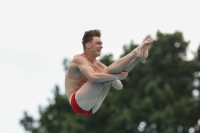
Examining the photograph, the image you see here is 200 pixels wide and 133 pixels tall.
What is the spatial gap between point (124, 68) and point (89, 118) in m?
22.2

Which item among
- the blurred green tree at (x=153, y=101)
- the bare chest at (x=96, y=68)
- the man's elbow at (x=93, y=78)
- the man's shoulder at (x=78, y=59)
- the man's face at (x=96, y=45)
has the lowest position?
the blurred green tree at (x=153, y=101)

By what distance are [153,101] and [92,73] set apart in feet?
71.0

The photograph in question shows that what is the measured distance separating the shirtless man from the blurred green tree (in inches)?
777

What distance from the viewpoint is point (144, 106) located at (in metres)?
33.6

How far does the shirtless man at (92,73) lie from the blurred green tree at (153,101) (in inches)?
777

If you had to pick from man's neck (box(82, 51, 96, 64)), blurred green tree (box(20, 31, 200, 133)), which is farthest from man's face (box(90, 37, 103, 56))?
blurred green tree (box(20, 31, 200, 133))

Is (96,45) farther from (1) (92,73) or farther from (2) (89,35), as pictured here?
(1) (92,73)

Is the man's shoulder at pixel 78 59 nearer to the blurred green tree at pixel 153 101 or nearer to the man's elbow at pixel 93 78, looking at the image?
the man's elbow at pixel 93 78

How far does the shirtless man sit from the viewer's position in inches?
490

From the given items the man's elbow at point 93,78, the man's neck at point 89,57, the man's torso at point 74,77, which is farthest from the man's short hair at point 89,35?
the man's elbow at point 93,78

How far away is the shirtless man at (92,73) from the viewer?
12445mm

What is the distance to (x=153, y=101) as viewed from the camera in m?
33.8

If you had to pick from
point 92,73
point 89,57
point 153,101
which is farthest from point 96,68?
point 153,101

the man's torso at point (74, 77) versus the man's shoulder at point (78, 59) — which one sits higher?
the man's shoulder at point (78, 59)
